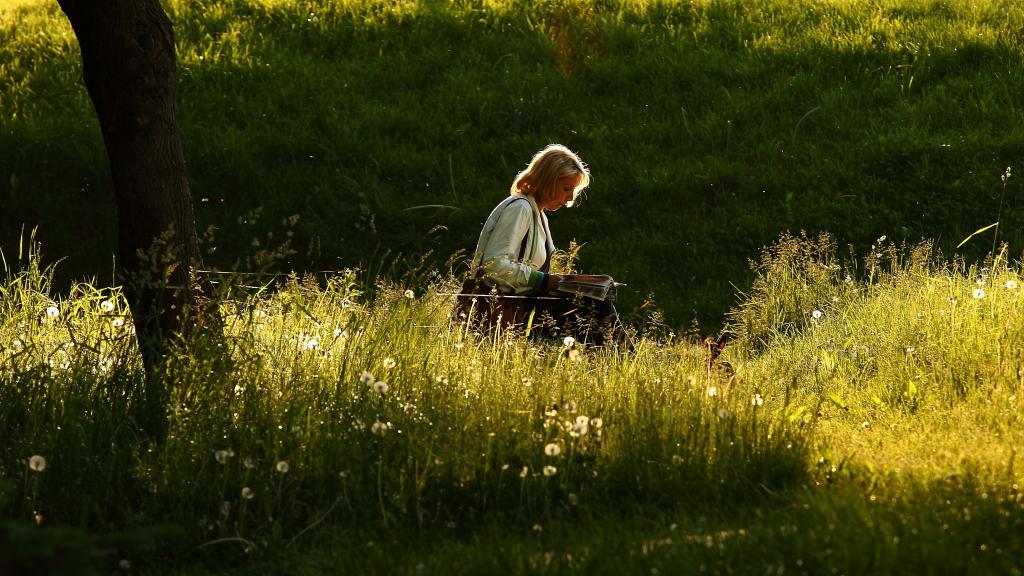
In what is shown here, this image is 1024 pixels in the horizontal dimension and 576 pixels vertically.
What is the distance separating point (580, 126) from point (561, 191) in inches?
243

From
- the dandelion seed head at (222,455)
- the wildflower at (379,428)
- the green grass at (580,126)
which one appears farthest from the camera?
the green grass at (580,126)

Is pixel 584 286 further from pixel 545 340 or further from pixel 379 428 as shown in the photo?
pixel 379 428

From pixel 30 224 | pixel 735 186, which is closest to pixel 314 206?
pixel 30 224

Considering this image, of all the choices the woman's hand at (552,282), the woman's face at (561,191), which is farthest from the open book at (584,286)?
the woman's face at (561,191)

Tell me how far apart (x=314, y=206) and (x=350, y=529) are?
8063mm

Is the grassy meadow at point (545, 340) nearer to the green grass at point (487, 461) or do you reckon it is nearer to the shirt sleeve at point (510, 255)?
the green grass at point (487, 461)

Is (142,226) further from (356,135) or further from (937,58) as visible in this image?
(937,58)

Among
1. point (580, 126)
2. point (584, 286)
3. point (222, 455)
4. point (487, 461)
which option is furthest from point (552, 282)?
point (580, 126)

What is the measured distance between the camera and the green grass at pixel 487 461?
3.99 metres

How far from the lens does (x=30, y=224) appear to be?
1216 cm

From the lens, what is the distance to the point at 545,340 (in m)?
6.75

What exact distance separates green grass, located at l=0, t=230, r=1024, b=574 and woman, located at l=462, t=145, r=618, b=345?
2.28ft

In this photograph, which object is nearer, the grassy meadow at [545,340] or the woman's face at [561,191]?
the grassy meadow at [545,340]

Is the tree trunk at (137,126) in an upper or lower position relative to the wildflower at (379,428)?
upper
